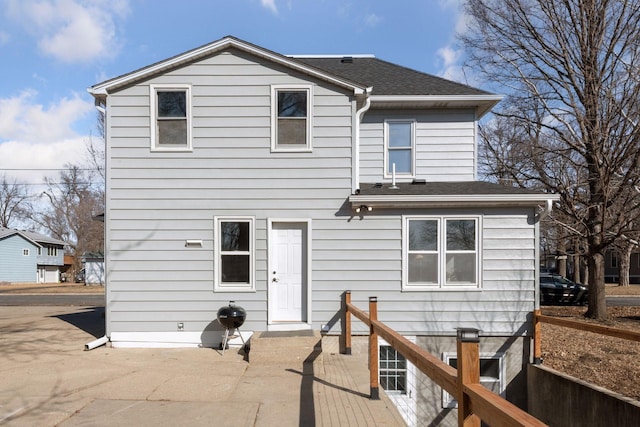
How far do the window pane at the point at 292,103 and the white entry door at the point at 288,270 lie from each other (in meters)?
2.13

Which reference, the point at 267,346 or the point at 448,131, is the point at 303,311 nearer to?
the point at 267,346

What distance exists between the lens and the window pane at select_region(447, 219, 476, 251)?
8.01 m

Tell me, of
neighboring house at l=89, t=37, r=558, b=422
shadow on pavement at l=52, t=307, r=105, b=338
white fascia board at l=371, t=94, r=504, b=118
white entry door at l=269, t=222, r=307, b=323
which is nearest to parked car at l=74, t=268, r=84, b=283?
shadow on pavement at l=52, t=307, r=105, b=338

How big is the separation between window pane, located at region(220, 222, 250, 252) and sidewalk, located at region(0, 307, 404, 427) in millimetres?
1912

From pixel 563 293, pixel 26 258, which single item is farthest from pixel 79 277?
pixel 563 293

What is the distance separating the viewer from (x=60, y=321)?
34.4 ft

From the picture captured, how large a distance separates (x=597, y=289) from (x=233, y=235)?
36.0ft

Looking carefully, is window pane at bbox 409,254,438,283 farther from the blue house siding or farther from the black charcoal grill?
the blue house siding

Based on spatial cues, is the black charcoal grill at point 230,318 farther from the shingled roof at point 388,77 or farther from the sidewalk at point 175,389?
the shingled roof at point 388,77

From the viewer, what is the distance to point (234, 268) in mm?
7922

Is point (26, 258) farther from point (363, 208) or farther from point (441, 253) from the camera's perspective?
point (441, 253)

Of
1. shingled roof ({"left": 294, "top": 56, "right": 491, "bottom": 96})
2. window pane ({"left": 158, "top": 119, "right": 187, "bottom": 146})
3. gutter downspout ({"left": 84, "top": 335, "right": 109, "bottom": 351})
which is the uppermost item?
shingled roof ({"left": 294, "top": 56, "right": 491, "bottom": 96})

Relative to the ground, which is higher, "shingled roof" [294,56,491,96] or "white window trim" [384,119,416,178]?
"shingled roof" [294,56,491,96]

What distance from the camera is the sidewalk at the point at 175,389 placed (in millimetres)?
4332
